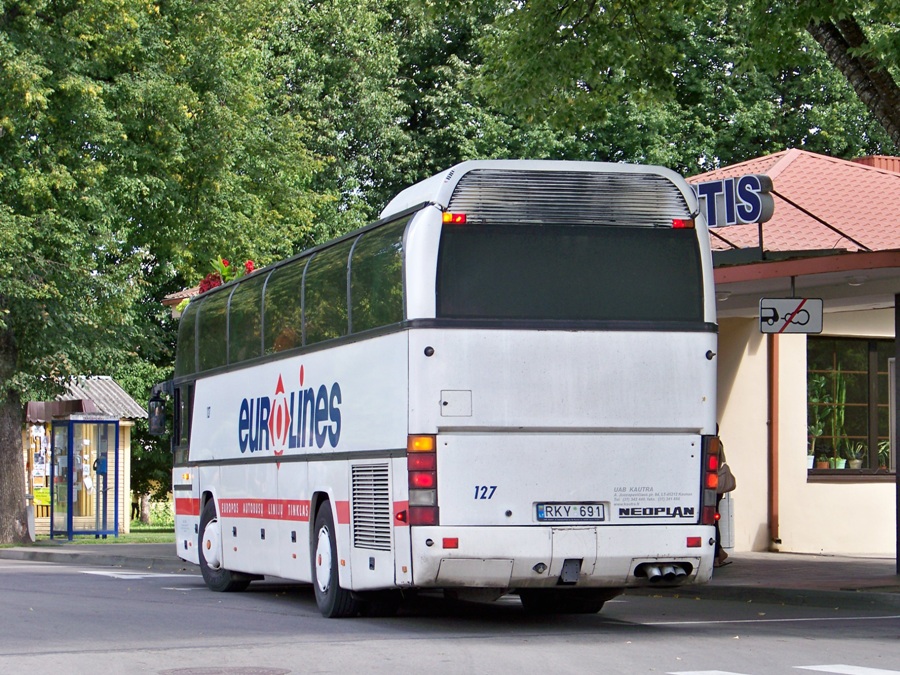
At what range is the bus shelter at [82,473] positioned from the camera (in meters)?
32.4

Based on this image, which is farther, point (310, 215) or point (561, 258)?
point (310, 215)

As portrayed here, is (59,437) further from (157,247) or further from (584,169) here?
(584,169)

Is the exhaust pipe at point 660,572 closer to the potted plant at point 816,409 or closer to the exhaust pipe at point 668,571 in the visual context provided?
the exhaust pipe at point 668,571

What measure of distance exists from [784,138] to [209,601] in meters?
29.6

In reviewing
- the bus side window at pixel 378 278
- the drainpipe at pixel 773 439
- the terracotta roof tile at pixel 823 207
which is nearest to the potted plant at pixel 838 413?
the drainpipe at pixel 773 439

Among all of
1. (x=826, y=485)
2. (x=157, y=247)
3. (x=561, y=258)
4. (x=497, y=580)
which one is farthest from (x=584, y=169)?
(x=157, y=247)

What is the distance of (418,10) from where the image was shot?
72.1 feet

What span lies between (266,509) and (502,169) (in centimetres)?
518

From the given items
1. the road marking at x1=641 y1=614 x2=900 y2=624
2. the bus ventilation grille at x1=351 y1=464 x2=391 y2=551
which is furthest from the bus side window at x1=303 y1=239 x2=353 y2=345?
the road marking at x1=641 y1=614 x2=900 y2=624

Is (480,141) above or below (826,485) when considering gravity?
above

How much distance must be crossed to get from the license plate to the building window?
12535 millimetres

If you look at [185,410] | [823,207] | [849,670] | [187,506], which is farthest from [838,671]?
[823,207]

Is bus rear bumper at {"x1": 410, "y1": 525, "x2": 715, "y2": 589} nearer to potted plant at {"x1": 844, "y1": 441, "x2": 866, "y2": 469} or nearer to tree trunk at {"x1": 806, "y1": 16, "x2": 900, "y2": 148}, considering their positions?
tree trunk at {"x1": 806, "y1": 16, "x2": 900, "y2": 148}

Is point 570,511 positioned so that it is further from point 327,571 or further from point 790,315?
point 790,315
